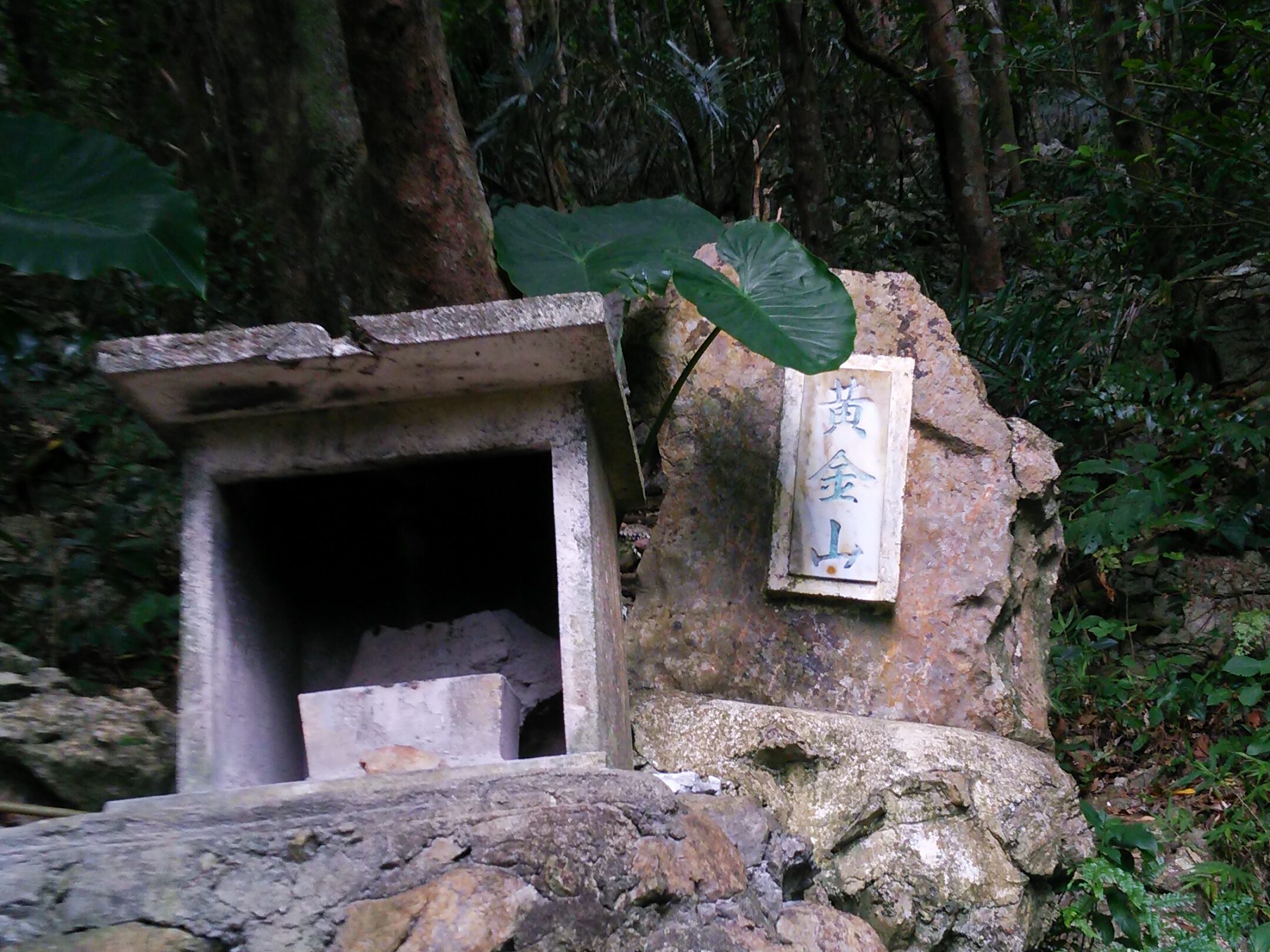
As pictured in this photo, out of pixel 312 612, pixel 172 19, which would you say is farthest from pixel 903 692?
pixel 172 19

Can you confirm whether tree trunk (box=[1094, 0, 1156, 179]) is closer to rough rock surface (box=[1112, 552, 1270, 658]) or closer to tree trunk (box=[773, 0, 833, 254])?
tree trunk (box=[773, 0, 833, 254])

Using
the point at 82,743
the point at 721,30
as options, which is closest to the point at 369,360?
the point at 82,743

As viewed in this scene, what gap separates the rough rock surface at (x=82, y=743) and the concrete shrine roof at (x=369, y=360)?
95 cm

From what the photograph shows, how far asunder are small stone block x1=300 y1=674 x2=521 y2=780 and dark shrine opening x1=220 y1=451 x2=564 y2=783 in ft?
1.44

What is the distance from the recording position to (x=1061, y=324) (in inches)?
209

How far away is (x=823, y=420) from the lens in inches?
129

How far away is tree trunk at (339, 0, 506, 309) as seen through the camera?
11.5 feet

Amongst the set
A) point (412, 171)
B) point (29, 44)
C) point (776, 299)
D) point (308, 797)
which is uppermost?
point (29, 44)

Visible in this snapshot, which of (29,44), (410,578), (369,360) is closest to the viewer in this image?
(369,360)

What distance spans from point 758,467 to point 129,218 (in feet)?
6.11

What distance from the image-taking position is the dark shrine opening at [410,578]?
105 inches

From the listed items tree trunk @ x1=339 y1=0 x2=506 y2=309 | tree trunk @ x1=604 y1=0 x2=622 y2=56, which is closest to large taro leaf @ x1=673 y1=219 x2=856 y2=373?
tree trunk @ x1=339 y1=0 x2=506 y2=309

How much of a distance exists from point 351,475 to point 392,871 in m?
1.28

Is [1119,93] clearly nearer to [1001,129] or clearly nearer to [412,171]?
[1001,129]
